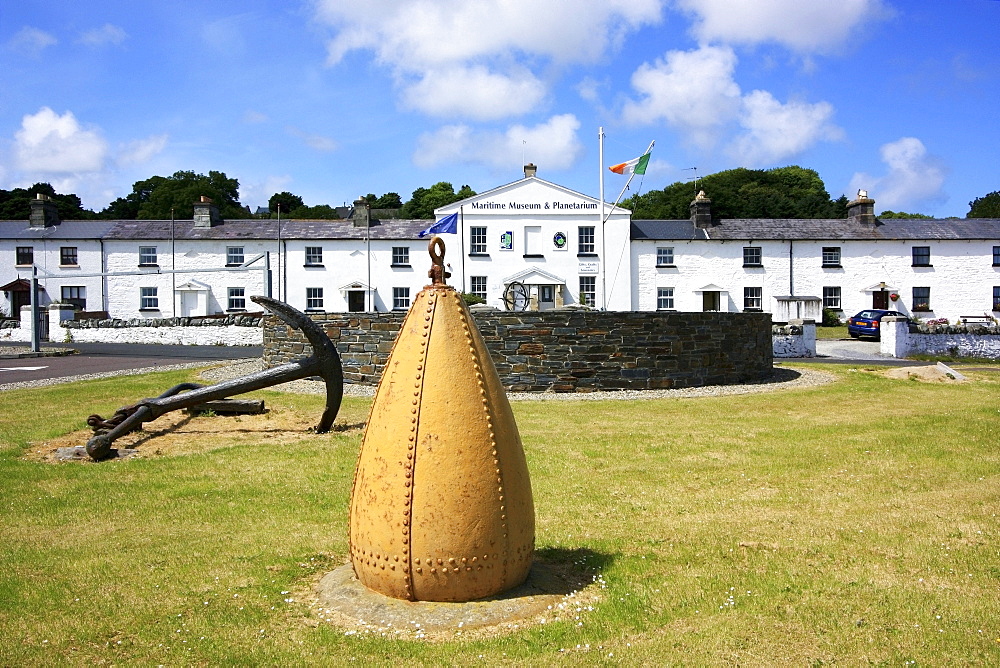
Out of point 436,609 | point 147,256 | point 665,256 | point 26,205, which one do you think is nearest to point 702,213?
point 665,256

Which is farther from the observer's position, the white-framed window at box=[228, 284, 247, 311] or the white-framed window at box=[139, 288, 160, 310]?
the white-framed window at box=[139, 288, 160, 310]

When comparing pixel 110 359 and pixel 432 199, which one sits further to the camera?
pixel 432 199

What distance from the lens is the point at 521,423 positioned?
11.1 m

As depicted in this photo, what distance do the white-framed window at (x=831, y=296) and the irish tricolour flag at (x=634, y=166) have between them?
65.0 feet

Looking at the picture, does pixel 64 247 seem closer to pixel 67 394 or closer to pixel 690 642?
pixel 67 394

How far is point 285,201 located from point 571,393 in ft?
234

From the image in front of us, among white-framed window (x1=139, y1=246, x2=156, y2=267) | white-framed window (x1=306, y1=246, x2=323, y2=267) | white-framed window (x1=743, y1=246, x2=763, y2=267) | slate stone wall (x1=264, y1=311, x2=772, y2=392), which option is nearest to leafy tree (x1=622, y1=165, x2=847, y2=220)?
white-framed window (x1=743, y1=246, x2=763, y2=267)

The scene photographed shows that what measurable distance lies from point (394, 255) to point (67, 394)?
27546 millimetres

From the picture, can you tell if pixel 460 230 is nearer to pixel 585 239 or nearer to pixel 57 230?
pixel 585 239

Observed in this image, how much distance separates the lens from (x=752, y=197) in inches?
2544

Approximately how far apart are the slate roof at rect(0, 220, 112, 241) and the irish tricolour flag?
96.6 feet

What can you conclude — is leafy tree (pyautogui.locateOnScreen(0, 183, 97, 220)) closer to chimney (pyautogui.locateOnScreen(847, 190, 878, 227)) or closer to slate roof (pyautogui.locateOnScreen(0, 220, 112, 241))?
slate roof (pyautogui.locateOnScreen(0, 220, 112, 241))

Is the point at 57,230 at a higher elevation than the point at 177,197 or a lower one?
lower

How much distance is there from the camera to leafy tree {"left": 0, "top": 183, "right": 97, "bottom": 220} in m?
65.8
